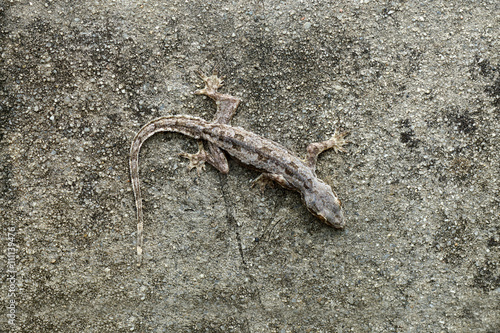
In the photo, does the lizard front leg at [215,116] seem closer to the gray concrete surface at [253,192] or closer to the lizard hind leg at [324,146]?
the gray concrete surface at [253,192]

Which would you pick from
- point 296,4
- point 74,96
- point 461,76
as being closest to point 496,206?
point 461,76

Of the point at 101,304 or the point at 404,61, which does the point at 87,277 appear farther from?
the point at 404,61

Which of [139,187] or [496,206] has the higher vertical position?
[496,206]

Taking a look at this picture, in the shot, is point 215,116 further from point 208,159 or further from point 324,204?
point 324,204

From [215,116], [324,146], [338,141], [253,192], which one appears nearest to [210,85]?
[215,116]

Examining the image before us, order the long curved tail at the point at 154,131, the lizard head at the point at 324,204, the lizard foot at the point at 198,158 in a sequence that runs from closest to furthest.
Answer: the lizard head at the point at 324,204 → the long curved tail at the point at 154,131 → the lizard foot at the point at 198,158

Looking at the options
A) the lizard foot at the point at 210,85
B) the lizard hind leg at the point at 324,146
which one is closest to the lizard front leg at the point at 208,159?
the lizard foot at the point at 210,85
